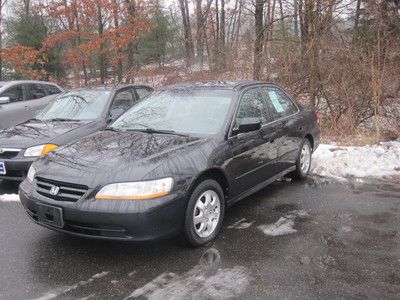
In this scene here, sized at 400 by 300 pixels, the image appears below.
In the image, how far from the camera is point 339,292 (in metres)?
3.20

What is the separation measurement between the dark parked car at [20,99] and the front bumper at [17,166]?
344cm

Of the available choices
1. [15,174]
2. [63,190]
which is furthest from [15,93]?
[63,190]

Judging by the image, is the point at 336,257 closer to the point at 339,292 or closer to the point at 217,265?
the point at 339,292

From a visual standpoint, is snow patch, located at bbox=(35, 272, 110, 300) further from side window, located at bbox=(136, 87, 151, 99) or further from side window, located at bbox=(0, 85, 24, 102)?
side window, located at bbox=(0, 85, 24, 102)

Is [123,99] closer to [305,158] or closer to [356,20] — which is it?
[305,158]

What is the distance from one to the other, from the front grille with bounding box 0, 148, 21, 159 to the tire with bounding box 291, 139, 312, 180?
13.3 ft

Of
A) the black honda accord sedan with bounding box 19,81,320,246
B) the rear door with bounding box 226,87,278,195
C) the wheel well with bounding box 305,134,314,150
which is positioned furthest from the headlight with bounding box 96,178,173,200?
the wheel well with bounding box 305,134,314,150

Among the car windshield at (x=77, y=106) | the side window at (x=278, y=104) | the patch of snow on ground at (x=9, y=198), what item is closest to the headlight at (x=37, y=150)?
the patch of snow on ground at (x=9, y=198)

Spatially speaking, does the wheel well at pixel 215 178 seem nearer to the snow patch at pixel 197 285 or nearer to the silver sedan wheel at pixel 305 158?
the snow patch at pixel 197 285

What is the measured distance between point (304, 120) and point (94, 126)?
3310 millimetres

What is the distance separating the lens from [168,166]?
368cm

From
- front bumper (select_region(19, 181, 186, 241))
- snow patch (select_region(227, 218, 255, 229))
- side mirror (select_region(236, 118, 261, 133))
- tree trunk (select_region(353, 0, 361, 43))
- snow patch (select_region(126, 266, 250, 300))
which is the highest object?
tree trunk (select_region(353, 0, 361, 43))

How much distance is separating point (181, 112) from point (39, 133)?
8.64 ft

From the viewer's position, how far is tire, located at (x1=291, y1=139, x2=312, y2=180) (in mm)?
6195
